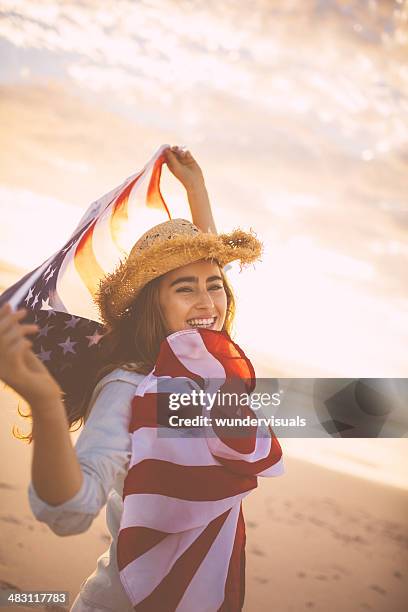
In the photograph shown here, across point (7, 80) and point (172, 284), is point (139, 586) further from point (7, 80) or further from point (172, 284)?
point (7, 80)

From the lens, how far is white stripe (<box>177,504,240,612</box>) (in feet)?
4.24

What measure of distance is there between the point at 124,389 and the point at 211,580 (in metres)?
0.54

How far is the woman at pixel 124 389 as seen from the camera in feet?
3.10

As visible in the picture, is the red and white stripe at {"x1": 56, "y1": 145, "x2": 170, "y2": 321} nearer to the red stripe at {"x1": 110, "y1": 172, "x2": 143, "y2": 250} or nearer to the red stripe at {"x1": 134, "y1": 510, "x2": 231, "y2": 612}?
the red stripe at {"x1": 110, "y1": 172, "x2": 143, "y2": 250}

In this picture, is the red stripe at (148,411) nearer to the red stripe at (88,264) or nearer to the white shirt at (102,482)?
the white shirt at (102,482)

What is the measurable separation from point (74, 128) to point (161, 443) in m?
3.13

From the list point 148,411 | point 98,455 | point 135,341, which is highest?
point 135,341

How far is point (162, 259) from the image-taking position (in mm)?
1427

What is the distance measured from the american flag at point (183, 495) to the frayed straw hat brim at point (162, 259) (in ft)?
0.65

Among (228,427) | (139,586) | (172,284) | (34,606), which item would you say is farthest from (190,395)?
(34,606)

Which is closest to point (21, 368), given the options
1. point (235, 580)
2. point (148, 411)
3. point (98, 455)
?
point (98, 455)

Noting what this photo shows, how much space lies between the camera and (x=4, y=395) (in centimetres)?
418

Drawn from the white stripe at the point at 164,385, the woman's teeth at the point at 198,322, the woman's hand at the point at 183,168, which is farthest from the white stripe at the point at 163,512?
the woman's hand at the point at 183,168

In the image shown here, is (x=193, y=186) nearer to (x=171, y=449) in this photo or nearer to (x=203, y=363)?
(x=203, y=363)
